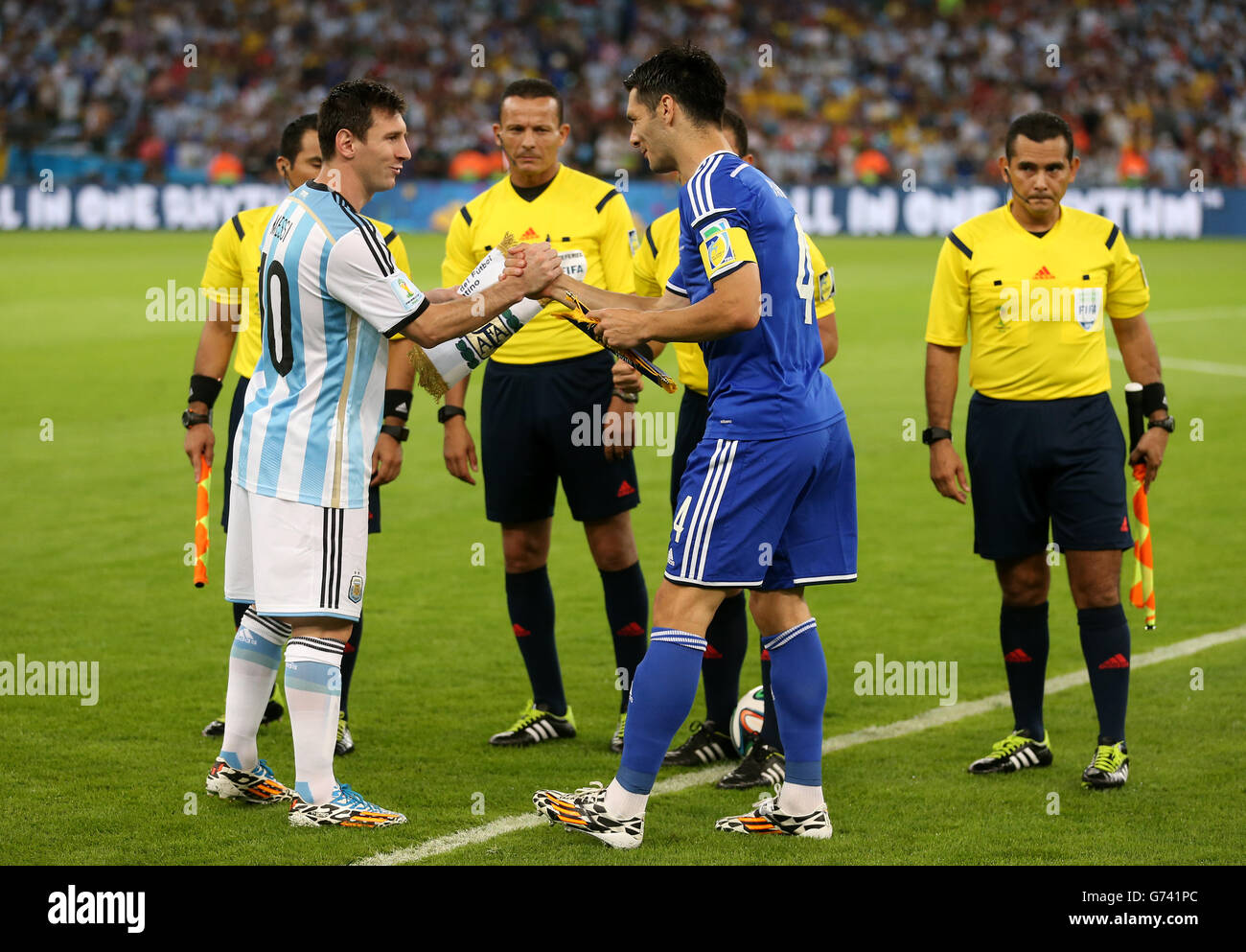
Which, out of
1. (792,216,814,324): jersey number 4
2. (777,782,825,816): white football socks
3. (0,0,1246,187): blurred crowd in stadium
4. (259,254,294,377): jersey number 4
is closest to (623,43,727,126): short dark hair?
(792,216,814,324): jersey number 4

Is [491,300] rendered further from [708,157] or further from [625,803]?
[625,803]

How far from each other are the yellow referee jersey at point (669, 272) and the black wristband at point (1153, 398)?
1272 millimetres

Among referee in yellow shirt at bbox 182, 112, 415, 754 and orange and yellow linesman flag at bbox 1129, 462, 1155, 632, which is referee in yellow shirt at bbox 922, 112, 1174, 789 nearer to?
orange and yellow linesman flag at bbox 1129, 462, 1155, 632

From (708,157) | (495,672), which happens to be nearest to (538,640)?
(495,672)

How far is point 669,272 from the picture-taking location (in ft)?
19.2

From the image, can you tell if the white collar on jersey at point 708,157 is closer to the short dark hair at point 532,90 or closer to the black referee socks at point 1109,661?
the short dark hair at point 532,90

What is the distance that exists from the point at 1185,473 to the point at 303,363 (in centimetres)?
832

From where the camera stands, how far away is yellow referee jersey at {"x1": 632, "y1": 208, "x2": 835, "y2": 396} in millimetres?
5617

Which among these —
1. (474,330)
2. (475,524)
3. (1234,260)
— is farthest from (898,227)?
(474,330)

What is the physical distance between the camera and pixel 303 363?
15.8 ft

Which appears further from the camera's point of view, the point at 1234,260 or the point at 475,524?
the point at 1234,260

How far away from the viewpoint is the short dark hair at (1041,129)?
5.50 m

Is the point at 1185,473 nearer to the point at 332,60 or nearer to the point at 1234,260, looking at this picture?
the point at 1234,260
